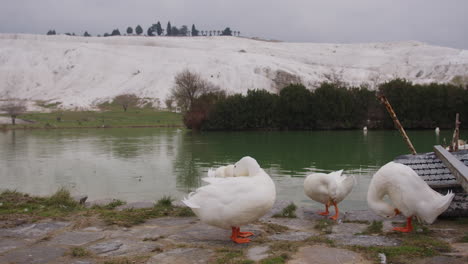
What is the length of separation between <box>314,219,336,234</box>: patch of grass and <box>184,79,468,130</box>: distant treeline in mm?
52053

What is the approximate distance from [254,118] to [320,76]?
72.0 meters

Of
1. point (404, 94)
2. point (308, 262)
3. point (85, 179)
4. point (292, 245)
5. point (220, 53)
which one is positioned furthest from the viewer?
point (220, 53)

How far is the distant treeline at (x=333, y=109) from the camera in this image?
189ft

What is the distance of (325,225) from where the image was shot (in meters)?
7.67

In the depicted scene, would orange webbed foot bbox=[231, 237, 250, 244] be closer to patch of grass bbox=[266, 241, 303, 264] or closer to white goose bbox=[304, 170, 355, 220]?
patch of grass bbox=[266, 241, 303, 264]

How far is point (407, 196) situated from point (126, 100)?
108 metres

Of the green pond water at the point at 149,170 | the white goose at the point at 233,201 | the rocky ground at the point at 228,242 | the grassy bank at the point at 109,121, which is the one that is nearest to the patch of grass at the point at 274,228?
the rocky ground at the point at 228,242

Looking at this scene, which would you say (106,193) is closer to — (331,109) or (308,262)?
(308,262)

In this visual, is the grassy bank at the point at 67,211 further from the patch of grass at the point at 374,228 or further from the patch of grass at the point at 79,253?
the patch of grass at the point at 374,228

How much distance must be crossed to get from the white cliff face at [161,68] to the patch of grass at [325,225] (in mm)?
102851

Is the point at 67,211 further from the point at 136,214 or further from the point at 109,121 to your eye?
the point at 109,121

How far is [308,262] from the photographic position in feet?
17.7

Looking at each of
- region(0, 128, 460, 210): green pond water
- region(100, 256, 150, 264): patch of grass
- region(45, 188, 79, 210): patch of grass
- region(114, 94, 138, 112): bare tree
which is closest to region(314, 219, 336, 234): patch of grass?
region(0, 128, 460, 210): green pond water

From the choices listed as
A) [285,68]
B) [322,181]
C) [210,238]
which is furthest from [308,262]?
[285,68]
